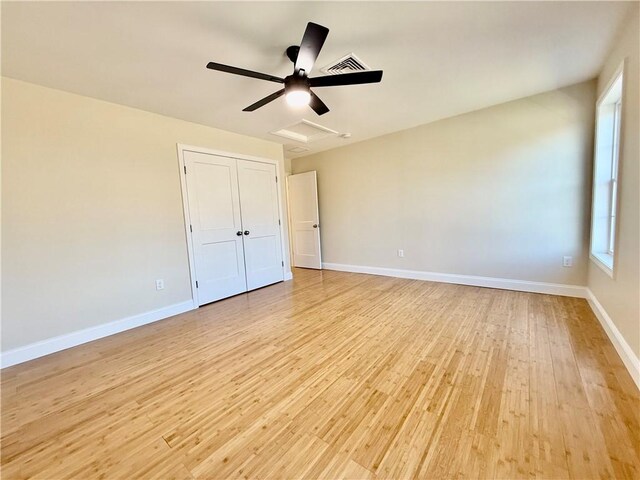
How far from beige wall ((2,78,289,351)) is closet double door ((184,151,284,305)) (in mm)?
224

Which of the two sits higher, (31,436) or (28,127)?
(28,127)

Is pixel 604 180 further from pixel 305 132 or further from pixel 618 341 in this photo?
pixel 305 132

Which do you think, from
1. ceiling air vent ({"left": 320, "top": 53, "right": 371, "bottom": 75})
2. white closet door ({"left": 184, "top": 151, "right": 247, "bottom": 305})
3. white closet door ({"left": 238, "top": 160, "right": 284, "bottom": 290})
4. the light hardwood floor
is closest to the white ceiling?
ceiling air vent ({"left": 320, "top": 53, "right": 371, "bottom": 75})

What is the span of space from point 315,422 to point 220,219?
305 centimetres

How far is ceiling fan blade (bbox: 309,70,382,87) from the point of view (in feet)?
6.20

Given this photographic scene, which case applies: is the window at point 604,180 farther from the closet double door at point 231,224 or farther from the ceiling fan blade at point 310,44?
the closet double door at point 231,224

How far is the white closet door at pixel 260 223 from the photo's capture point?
4.16 m

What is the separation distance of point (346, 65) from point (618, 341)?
3.16 m

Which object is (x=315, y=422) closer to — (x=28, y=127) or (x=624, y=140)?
(x=624, y=140)

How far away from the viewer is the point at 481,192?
3715 mm

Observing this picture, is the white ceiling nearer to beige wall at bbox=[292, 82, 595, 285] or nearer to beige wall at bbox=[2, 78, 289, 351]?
beige wall at bbox=[2, 78, 289, 351]

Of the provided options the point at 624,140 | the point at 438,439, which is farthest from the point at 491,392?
the point at 624,140

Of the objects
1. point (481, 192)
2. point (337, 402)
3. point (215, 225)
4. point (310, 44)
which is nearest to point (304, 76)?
point (310, 44)

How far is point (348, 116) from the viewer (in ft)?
11.6
